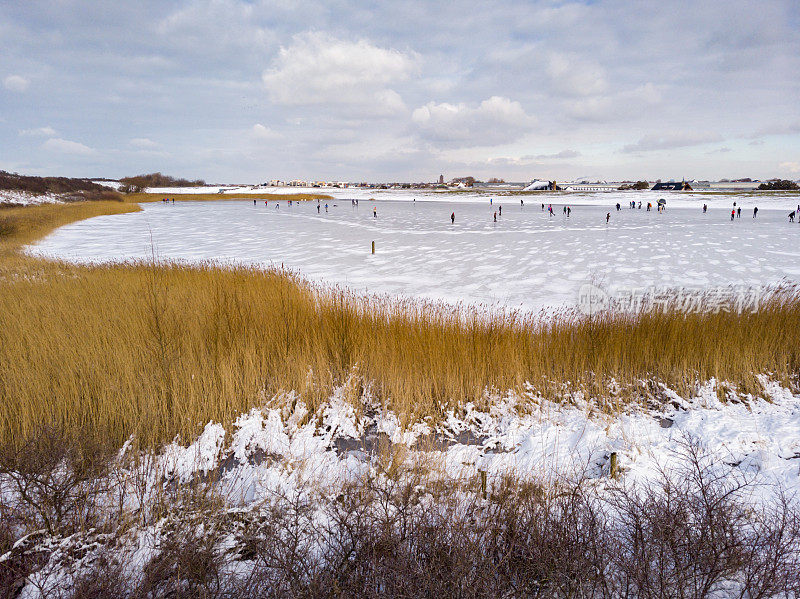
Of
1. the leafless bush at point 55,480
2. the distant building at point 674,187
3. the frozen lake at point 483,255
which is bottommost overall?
the leafless bush at point 55,480

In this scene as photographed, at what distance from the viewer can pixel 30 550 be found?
105 inches

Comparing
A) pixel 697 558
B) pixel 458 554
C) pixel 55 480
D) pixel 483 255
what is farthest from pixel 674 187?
pixel 55 480

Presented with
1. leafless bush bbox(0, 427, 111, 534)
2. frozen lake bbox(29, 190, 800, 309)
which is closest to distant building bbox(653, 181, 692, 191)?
frozen lake bbox(29, 190, 800, 309)

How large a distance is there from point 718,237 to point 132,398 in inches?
1003

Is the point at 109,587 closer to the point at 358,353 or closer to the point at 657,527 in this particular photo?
the point at 657,527

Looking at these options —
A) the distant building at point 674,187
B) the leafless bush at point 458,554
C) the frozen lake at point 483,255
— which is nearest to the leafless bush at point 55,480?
the leafless bush at point 458,554

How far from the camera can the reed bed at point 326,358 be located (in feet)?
15.6

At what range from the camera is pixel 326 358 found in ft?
20.2

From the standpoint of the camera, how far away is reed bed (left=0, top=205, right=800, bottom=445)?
475cm

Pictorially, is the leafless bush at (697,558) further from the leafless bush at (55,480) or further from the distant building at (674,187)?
the distant building at (674,187)

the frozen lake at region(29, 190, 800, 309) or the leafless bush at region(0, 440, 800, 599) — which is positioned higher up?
the frozen lake at region(29, 190, 800, 309)

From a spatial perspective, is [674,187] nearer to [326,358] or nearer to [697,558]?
[326,358]

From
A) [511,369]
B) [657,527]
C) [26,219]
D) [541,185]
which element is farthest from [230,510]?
[541,185]

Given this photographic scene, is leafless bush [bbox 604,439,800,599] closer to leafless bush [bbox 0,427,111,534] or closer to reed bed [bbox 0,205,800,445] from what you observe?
reed bed [bbox 0,205,800,445]
